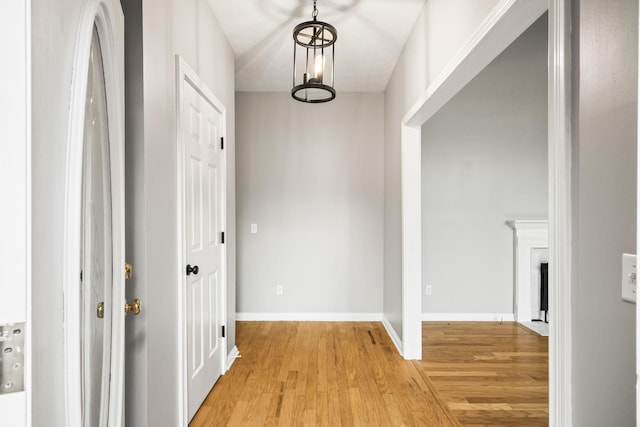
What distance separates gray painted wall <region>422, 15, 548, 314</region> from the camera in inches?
161

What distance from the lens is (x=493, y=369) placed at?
2.88 m

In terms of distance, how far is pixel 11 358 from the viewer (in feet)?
2.00

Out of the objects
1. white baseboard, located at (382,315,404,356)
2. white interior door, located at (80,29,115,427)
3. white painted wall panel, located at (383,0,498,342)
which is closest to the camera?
white interior door, located at (80,29,115,427)

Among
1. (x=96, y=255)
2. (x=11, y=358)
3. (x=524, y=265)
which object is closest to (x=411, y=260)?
(x=524, y=265)

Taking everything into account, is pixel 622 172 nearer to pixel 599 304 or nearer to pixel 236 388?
pixel 599 304

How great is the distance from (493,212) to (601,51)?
3.47 meters

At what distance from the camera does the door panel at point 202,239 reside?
7.04 ft

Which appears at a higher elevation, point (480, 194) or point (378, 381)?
point (480, 194)

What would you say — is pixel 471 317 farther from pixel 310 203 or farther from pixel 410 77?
pixel 410 77

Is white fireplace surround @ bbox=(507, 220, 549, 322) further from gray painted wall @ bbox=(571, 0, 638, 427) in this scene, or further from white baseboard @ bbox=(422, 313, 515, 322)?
gray painted wall @ bbox=(571, 0, 638, 427)

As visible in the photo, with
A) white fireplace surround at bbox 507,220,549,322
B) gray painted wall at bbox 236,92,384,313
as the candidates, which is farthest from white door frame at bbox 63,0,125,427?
white fireplace surround at bbox 507,220,549,322

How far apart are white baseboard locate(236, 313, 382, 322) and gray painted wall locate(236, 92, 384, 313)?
0.17 feet

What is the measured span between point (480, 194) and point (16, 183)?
13.8 ft

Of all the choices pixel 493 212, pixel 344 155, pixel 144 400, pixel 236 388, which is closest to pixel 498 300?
pixel 493 212
